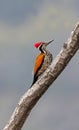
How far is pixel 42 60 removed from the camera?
→ 31.4 ft

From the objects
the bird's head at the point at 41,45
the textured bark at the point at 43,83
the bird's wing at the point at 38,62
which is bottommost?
the textured bark at the point at 43,83

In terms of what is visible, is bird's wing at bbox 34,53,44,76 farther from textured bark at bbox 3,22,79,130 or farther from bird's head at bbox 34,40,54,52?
textured bark at bbox 3,22,79,130

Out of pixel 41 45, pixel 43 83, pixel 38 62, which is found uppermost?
pixel 41 45

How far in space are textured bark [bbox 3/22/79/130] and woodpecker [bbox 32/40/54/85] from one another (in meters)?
0.42

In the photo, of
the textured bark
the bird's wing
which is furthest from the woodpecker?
the textured bark

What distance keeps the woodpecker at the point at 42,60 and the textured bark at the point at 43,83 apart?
419 millimetres

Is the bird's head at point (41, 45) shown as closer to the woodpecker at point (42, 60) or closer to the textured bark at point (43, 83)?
the woodpecker at point (42, 60)

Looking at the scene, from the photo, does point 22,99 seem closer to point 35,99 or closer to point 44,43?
point 35,99

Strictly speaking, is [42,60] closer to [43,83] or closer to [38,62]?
[38,62]

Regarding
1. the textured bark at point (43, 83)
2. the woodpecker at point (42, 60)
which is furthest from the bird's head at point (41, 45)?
the textured bark at point (43, 83)

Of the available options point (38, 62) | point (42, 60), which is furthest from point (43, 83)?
point (42, 60)

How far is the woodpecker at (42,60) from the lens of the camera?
30.0 feet

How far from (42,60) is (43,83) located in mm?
1287

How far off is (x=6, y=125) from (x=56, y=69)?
1156mm
